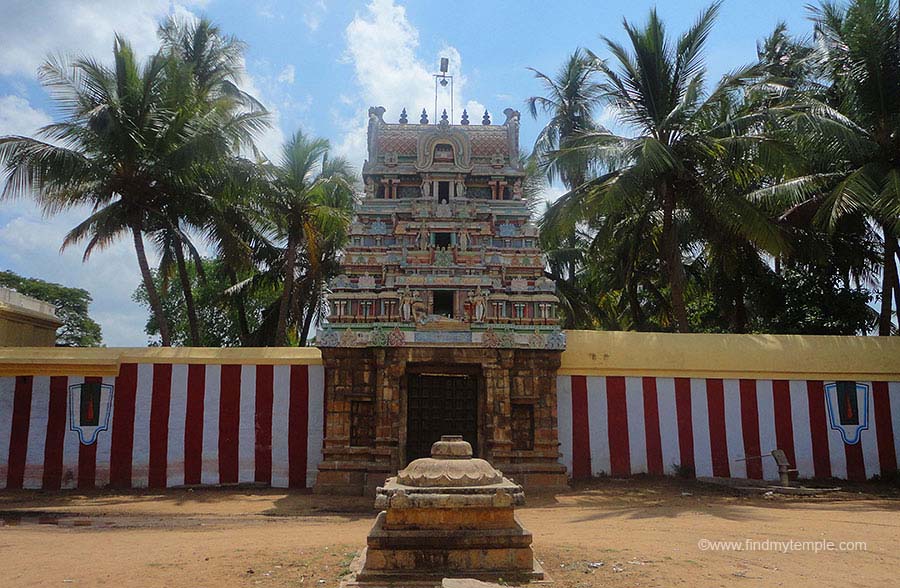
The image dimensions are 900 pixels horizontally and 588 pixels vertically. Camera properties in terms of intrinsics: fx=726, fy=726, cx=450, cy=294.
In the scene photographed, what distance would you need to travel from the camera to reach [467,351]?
14125 mm

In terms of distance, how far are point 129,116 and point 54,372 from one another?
6.37 metres

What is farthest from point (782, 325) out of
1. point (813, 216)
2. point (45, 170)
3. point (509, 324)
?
point (45, 170)

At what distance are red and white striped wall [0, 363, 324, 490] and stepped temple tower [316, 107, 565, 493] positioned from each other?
1109mm

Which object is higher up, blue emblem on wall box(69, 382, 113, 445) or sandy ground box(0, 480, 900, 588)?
blue emblem on wall box(69, 382, 113, 445)

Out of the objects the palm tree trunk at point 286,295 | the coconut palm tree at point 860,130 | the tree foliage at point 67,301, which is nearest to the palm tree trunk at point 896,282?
the coconut palm tree at point 860,130

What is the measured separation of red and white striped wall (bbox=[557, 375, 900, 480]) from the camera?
14.8m

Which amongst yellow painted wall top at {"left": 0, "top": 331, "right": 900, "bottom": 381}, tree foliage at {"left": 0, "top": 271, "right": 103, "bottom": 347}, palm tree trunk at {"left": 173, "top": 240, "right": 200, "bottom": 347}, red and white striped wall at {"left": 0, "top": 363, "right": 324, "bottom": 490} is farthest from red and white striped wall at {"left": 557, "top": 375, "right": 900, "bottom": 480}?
tree foliage at {"left": 0, "top": 271, "right": 103, "bottom": 347}

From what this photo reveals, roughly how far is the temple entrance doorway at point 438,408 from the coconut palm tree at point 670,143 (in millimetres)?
5705

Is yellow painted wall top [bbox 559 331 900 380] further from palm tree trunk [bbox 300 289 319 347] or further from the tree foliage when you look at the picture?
the tree foliage

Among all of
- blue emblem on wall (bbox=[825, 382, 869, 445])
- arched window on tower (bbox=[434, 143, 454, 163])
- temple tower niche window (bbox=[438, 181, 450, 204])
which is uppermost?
arched window on tower (bbox=[434, 143, 454, 163])

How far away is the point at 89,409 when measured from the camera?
14531mm

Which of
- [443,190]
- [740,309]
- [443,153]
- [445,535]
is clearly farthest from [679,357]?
[445,535]

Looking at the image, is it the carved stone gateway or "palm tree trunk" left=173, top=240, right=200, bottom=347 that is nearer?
the carved stone gateway

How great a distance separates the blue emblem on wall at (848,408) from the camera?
14977 mm
